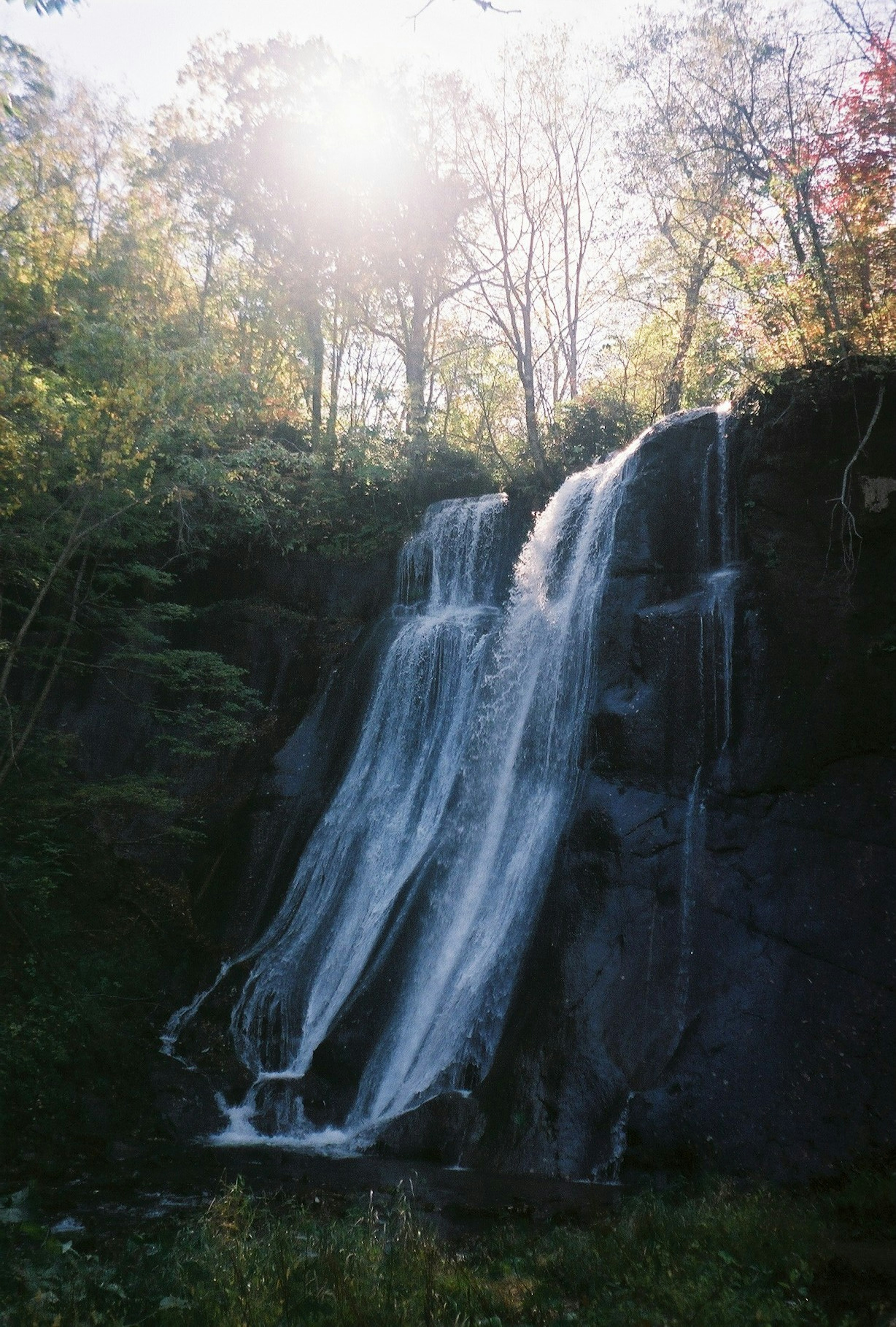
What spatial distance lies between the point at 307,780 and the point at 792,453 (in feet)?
29.5

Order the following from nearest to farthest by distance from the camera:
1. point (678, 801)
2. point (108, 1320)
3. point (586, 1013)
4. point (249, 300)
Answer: point (108, 1320), point (586, 1013), point (678, 801), point (249, 300)

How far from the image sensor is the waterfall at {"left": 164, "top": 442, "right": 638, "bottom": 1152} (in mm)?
9109

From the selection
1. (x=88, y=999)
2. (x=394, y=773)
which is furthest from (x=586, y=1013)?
(x=88, y=999)

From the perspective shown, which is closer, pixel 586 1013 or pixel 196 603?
pixel 586 1013

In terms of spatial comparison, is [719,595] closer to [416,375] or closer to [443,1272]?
[443,1272]

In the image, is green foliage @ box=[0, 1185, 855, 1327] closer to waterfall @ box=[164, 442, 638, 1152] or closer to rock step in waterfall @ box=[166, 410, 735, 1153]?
rock step in waterfall @ box=[166, 410, 735, 1153]

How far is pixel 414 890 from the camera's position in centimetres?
1068

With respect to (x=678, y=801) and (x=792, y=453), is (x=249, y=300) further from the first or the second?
(x=678, y=801)

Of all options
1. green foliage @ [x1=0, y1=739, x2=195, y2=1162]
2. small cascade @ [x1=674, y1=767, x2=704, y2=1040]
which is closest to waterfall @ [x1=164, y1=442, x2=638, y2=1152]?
green foliage @ [x1=0, y1=739, x2=195, y2=1162]

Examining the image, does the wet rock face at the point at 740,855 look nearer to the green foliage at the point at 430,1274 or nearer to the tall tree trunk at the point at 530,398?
the green foliage at the point at 430,1274

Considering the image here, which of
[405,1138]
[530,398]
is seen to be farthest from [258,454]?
[405,1138]

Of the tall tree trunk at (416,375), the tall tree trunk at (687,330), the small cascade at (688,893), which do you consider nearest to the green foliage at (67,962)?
the small cascade at (688,893)

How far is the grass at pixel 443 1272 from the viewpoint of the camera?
3951 mm

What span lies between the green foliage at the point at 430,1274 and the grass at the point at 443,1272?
0.04 feet
